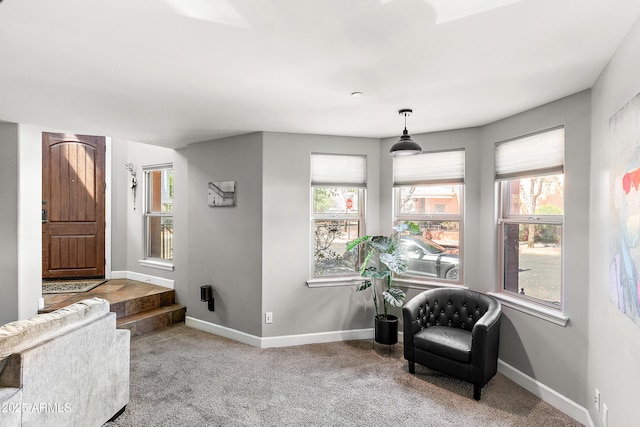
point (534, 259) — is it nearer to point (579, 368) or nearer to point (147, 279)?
point (579, 368)

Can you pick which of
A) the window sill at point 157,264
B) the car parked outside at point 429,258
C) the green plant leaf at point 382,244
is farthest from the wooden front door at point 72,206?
the car parked outside at point 429,258

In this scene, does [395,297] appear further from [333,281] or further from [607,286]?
[607,286]

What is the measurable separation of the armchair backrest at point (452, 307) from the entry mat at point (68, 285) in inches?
180

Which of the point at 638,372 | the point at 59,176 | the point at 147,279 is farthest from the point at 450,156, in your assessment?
the point at 59,176

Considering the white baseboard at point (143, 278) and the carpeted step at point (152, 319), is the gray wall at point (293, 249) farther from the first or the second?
the white baseboard at point (143, 278)

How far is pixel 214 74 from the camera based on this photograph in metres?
2.32

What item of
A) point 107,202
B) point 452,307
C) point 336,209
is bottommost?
point 452,307

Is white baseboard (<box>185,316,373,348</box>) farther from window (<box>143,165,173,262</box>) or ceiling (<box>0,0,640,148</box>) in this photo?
ceiling (<box>0,0,640,148</box>)

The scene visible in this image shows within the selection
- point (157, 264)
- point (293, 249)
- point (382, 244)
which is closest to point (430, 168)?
point (382, 244)

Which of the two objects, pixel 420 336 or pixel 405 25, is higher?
pixel 405 25

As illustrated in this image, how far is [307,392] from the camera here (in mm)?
2965

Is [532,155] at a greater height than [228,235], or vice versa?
[532,155]

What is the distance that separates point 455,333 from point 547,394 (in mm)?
809

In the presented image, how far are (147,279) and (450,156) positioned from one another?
15.7 feet
